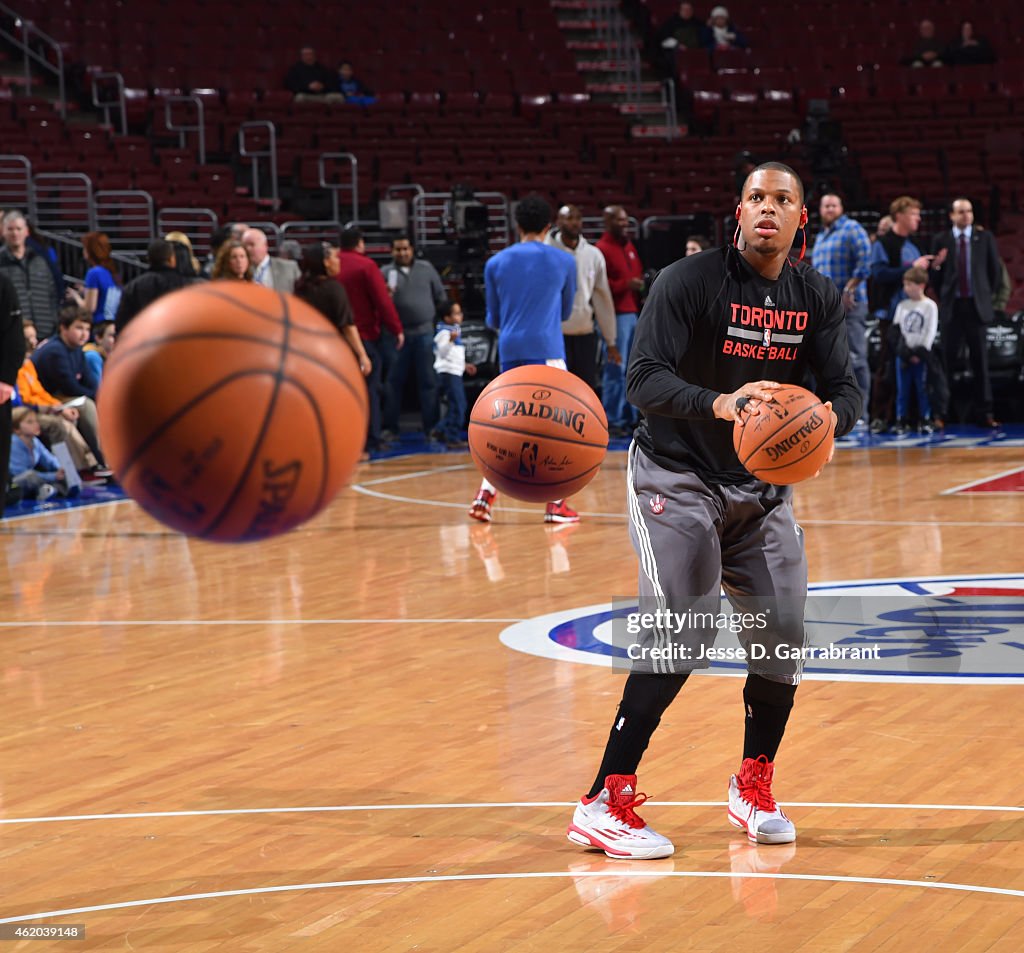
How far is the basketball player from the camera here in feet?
13.6

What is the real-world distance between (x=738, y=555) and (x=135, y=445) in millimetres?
1822

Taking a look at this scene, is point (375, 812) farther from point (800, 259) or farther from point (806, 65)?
point (806, 65)

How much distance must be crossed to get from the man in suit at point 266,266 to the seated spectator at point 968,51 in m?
13.9

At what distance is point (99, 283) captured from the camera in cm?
1330

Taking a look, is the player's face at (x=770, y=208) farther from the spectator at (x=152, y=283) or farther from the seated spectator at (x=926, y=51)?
the seated spectator at (x=926, y=51)

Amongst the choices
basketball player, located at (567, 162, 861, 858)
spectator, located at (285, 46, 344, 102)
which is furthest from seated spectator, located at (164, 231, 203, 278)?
spectator, located at (285, 46, 344, 102)

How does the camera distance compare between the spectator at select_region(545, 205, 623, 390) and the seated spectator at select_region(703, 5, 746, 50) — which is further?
the seated spectator at select_region(703, 5, 746, 50)

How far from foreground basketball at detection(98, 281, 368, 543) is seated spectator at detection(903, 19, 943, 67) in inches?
892

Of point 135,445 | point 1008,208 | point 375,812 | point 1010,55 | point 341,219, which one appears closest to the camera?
point 135,445

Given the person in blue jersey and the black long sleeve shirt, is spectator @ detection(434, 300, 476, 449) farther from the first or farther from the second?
the black long sleeve shirt

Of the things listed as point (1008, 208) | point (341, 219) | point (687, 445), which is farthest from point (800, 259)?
point (1008, 208)

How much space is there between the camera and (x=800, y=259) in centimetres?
443

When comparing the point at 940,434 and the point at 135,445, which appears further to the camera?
the point at 940,434

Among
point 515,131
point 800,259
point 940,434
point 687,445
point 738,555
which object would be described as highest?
point 515,131
